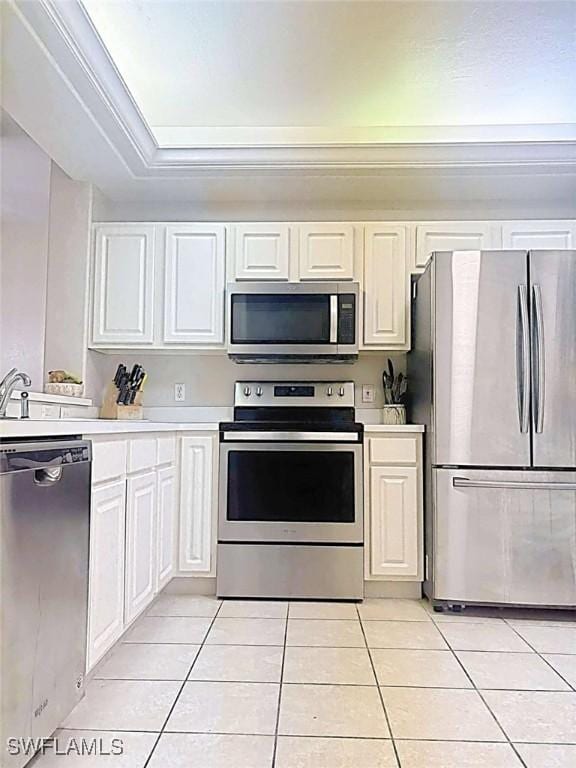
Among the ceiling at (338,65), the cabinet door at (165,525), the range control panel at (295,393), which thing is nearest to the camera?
the ceiling at (338,65)

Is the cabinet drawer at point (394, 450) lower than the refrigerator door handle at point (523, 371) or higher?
lower

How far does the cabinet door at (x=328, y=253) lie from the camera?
3303 mm

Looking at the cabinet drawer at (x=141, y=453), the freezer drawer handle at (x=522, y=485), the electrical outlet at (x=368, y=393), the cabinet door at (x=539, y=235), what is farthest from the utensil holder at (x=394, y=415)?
the cabinet drawer at (x=141, y=453)

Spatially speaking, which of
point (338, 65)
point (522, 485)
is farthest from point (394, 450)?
point (338, 65)

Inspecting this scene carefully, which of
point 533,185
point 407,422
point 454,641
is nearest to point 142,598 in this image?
point 454,641

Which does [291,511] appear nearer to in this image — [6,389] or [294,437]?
[294,437]

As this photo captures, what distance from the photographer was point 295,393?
11.4 feet

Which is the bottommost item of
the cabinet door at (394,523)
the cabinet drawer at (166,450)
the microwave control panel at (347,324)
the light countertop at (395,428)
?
the cabinet door at (394,523)

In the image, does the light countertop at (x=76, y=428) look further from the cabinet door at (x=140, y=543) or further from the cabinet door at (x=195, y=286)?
the cabinet door at (x=195, y=286)

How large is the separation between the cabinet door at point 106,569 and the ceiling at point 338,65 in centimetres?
189

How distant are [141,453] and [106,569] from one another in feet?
1.87

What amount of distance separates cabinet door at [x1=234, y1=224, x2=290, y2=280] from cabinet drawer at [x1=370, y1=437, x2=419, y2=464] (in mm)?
1072

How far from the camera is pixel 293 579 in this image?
2996mm

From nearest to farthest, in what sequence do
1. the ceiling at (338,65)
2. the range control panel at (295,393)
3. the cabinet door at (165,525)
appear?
the ceiling at (338,65) < the cabinet door at (165,525) < the range control panel at (295,393)
